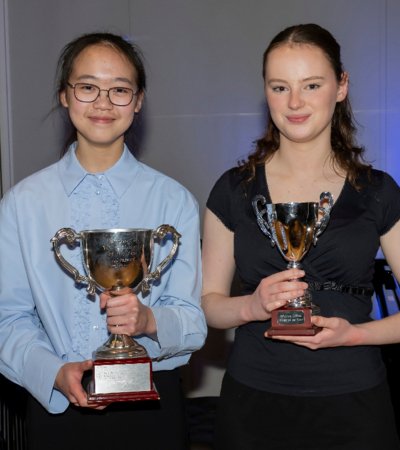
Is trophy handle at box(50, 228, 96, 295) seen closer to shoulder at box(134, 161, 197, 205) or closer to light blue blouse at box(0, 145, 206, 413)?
light blue blouse at box(0, 145, 206, 413)

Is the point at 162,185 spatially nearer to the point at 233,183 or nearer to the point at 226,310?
the point at 233,183

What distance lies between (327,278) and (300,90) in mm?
419

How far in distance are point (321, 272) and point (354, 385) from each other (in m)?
0.25

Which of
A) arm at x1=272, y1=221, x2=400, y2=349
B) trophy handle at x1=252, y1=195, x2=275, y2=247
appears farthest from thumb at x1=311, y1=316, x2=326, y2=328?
trophy handle at x1=252, y1=195, x2=275, y2=247

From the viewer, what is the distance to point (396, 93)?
4.64 metres

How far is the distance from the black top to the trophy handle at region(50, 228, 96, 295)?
35 cm

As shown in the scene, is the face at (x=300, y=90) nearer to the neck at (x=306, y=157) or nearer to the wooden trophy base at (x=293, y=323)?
the neck at (x=306, y=157)

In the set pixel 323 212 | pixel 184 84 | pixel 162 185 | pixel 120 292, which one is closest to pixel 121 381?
pixel 120 292

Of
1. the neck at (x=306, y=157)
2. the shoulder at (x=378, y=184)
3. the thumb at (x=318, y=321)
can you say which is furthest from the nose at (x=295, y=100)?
the thumb at (x=318, y=321)

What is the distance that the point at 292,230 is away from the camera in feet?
6.61

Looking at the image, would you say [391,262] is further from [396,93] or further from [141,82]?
[396,93]

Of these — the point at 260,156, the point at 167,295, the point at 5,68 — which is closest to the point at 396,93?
the point at 5,68

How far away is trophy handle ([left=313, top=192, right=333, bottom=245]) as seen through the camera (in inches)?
79.4

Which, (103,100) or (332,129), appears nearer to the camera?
(103,100)
